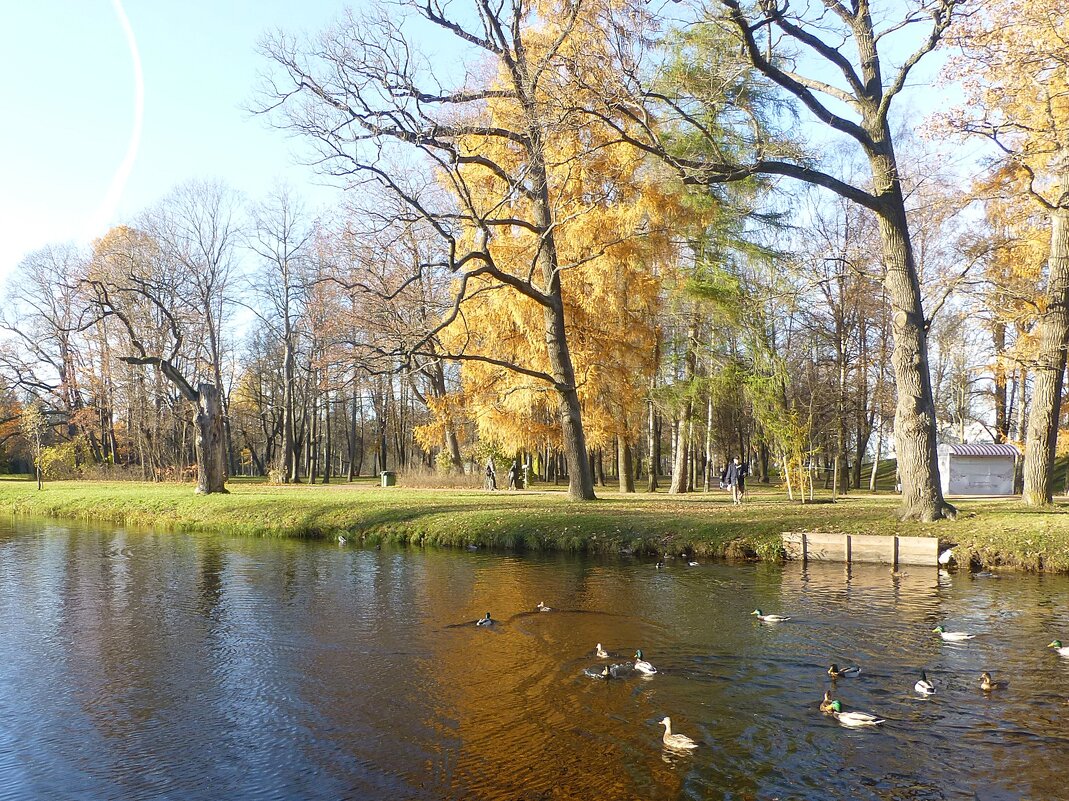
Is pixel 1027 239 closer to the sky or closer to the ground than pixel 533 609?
closer to the sky

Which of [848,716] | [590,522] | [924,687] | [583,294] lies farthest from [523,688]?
[583,294]

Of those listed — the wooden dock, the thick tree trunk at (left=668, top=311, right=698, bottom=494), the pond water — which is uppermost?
the thick tree trunk at (left=668, top=311, right=698, bottom=494)

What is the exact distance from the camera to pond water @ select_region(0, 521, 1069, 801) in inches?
265

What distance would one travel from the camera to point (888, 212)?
17234 mm

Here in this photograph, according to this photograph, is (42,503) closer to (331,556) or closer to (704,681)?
(331,556)

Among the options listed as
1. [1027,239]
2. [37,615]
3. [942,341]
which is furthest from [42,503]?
[942,341]

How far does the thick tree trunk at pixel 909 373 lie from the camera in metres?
17.1

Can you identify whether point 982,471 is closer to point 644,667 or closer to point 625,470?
point 625,470

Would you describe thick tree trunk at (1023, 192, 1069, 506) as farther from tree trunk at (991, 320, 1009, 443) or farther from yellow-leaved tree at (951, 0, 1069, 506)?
tree trunk at (991, 320, 1009, 443)

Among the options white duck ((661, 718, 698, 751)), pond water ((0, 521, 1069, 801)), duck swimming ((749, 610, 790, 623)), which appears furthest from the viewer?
duck swimming ((749, 610, 790, 623))

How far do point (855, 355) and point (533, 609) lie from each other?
102ft

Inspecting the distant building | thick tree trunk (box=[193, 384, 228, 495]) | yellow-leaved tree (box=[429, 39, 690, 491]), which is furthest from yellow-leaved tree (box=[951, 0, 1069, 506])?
thick tree trunk (box=[193, 384, 228, 495])

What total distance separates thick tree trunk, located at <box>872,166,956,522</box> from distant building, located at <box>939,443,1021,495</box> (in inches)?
659

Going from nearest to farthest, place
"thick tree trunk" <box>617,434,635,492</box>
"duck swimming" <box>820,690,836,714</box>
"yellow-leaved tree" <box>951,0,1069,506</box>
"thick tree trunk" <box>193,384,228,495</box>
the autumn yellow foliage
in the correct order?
"duck swimming" <box>820,690,836,714</box> < "yellow-leaved tree" <box>951,0,1069,506</box> < the autumn yellow foliage < "thick tree trunk" <box>193,384,228,495</box> < "thick tree trunk" <box>617,434,635,492</box>
